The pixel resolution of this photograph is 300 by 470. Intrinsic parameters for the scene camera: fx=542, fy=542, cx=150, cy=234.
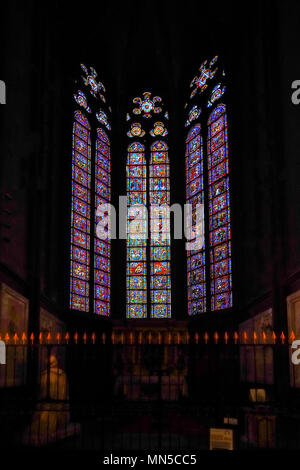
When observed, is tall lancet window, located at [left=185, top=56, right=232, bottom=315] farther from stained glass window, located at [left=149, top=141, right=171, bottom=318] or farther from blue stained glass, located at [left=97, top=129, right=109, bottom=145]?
blue stained glass, located at [left=97, top=129, right=109, bottom=145]

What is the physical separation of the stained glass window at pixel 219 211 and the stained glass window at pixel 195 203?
559 millimetres

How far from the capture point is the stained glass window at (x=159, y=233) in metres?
19.8

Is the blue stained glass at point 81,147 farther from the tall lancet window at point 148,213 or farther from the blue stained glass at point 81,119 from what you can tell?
the tall lancet window at point 148,213

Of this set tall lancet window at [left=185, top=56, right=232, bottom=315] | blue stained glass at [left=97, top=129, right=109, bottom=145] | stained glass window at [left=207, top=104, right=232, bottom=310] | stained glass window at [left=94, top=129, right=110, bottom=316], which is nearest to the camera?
stained glass window at [left=207, top=104, right=232, bottom=310]

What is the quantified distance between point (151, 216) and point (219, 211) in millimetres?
3506

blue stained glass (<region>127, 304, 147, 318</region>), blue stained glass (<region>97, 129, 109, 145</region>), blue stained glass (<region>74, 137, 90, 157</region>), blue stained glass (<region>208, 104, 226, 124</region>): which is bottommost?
blue stained glass (<region>127, 304, 147, 318</region>)

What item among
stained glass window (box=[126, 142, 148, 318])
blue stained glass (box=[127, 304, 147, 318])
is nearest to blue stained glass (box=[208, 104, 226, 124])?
stained glass window (box=[126, 142, 148, 318])

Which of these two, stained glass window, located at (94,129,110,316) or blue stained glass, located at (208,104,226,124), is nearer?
blue stained glass, located at (208,104,226,124)

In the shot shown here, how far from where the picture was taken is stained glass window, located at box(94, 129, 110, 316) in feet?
61.6

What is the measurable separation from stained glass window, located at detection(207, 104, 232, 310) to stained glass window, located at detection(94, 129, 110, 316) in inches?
153

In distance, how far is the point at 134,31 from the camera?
1992 centimetres

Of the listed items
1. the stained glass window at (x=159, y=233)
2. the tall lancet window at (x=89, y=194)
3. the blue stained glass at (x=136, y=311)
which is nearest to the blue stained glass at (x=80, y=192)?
the tall lancet window at (x=89, y=194)

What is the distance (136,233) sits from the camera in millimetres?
20359

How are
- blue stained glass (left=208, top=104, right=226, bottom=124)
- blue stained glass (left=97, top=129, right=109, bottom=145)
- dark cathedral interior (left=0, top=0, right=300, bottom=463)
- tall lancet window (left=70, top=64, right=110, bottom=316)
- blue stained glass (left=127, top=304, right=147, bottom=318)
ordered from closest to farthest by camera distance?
dark cathedral interior (left=0, top=0, right=300, bottom=463), tall lancet window (left=70, top=64, right=110, bottom=316), blue stained glass (left=208, top=104, right=226, bottom=124), blue stained glass (left=127, top=304, right=147, bottom=318), blue stained glass (left=97, top=129, right=109, bottom=145)
